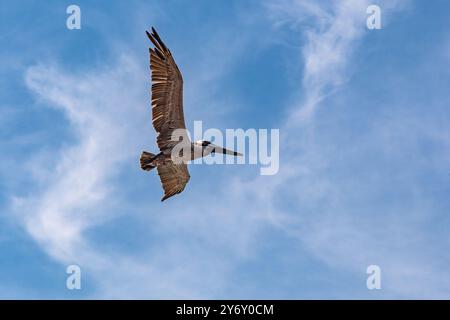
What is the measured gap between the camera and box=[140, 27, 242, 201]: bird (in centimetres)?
2483

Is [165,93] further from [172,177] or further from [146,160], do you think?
[172,177]

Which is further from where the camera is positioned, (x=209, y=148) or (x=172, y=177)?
(x=172, y=177)

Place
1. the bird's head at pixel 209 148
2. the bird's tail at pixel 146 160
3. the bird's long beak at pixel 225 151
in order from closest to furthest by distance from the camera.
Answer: the bird's tail at pixel 146 160 → the bird's head at pixel 209 148 → the bird's long beak at pixel 225 151

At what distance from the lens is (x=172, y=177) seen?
27.4m

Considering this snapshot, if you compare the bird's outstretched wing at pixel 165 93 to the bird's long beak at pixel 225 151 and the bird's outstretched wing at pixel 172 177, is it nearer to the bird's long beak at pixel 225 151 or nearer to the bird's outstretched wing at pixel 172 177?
the bird's outstretched wing at pixel 172 177

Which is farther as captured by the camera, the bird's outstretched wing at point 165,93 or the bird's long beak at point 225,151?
the bird's long beak at point 225,151

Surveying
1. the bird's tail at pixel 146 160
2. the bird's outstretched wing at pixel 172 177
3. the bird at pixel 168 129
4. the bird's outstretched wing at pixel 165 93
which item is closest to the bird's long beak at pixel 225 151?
the bird at pixel 168 129

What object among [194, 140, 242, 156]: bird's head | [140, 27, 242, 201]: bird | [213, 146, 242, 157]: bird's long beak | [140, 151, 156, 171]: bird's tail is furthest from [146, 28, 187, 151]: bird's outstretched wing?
[213, 146, 242, 157]: bird's long beak

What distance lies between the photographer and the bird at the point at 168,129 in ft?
81.5

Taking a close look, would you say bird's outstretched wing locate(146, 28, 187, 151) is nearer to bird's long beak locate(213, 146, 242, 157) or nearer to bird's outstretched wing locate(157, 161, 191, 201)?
bird's outstretched wing locate(157, 161, 191, 201)

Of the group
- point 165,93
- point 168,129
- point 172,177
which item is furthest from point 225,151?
point 165,93

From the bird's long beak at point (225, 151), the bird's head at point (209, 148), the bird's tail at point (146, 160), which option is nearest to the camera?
the bird's tail at point (146, 160)

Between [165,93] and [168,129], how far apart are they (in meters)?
1.63
